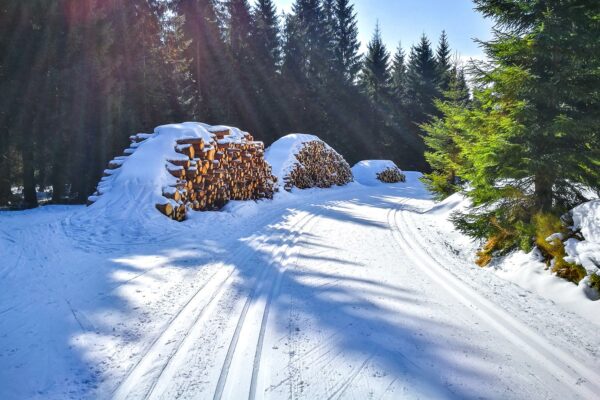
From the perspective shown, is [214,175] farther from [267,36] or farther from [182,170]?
[267,36]

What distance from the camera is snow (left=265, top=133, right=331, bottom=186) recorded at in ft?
47.7

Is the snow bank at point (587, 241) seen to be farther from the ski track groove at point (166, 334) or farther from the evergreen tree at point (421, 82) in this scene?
the evergreen tree at point (421, 82)

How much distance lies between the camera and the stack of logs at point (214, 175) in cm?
774

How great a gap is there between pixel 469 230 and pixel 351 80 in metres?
32.0

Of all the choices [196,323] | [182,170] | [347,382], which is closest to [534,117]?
[347,382]

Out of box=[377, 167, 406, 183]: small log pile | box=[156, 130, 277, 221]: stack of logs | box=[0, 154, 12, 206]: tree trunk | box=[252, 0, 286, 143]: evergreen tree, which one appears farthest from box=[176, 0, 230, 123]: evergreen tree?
box=[0, 154, 12, 206]: tree trunk

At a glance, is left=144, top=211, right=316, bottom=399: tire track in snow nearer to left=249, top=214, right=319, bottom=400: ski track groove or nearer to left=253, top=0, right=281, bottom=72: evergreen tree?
left=249, top=214, right=319, bottom=400: ski track groove

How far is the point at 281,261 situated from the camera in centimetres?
480

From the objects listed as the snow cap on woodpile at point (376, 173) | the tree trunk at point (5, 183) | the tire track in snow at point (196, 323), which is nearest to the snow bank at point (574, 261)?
the tire track in snow at point (196, 323)

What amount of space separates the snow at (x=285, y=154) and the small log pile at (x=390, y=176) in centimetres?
763

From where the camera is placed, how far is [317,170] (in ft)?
57.7

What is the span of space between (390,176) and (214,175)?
57.5 feet

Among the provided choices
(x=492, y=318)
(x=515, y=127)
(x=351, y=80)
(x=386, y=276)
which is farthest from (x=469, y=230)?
(x=351, y=80)

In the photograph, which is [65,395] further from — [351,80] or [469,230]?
[351,80]
